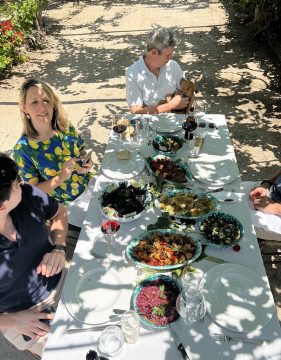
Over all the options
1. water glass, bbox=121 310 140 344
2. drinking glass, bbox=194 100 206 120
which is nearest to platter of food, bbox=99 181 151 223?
water glass, bbox=121 310 140 344

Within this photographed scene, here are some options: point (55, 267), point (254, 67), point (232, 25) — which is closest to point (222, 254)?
point (55, 267)

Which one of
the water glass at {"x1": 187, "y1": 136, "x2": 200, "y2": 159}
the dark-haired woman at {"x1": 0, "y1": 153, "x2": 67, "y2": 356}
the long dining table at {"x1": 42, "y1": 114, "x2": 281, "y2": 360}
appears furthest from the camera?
the water glass at {"x1": 187, "y1": 136, "x2": 200, "y2": 159}

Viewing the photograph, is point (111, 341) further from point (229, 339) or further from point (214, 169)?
point (214, 169)

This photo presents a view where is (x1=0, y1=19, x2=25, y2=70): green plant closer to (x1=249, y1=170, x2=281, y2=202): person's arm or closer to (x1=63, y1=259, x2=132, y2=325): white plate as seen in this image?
(x1=249, y1=170, x2=281, y2=202): person's arm

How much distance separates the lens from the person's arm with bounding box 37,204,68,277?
2.41 meters

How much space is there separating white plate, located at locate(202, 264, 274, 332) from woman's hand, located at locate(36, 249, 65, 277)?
3.81ft

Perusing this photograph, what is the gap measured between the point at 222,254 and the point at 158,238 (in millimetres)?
505

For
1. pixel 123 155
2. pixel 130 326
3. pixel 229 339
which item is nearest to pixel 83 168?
pixel 123 155

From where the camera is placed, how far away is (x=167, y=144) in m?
3.35

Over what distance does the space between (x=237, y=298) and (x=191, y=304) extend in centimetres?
37

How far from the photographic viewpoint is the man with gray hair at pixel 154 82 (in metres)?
3.92

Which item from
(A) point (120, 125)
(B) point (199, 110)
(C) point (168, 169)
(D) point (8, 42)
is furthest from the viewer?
(D) point (8, 42)

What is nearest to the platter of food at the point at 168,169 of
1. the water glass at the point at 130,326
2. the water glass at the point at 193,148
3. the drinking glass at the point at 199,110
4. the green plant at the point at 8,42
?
the water glass at the point at 193,148

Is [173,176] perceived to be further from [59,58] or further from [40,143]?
[59,58]
